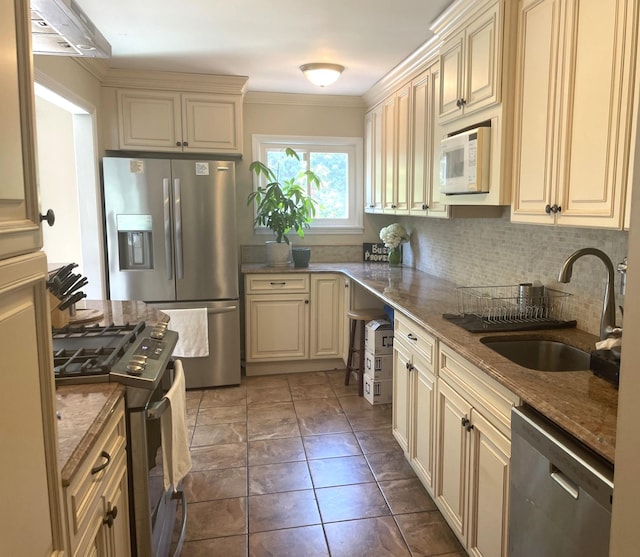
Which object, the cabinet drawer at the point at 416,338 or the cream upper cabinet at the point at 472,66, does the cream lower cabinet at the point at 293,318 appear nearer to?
the cabinet drawer at the point at 416,338

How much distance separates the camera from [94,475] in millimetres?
1238

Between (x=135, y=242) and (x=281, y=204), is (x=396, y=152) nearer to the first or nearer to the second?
(x=281, y=204)

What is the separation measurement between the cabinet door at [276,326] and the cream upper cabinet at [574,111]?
234 cm

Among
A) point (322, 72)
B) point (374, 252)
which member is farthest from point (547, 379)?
point (374, 252)

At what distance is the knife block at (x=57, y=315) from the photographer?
198 cm

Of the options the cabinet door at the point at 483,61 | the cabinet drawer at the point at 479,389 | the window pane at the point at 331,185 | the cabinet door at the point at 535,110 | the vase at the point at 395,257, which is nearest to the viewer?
the cabinet drawer at the point at 479,389

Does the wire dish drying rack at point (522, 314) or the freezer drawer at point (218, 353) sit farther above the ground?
the wire dish drying rack at point (522, 314)

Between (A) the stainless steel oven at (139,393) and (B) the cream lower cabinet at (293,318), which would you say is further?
(B) the cream lower cabinet at (293,318)

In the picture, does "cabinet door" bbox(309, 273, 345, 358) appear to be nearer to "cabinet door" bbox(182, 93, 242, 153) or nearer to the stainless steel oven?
"cabinet door" bbox(182, 93, 242, 153)

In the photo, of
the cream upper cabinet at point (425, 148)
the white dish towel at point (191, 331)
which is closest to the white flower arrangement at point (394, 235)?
the cream upper cabinet at point (425, 148)

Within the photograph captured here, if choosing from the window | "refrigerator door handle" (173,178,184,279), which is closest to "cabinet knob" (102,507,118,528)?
"refrigerator door handle" (173,178,184,279)

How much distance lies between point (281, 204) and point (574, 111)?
266cm

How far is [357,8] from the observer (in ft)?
8.34

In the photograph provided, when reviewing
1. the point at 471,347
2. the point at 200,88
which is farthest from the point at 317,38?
the point at 471,347
